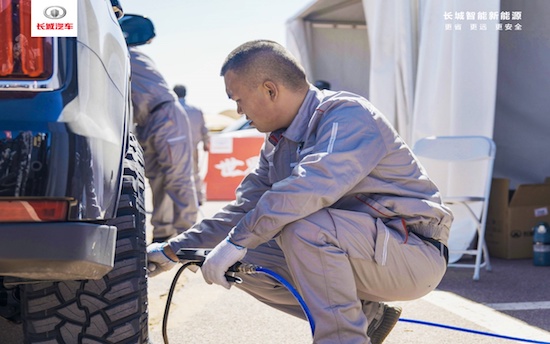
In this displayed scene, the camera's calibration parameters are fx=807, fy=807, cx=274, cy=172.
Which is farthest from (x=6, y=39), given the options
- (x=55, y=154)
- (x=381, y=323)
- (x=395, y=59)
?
(x=395, y=59)

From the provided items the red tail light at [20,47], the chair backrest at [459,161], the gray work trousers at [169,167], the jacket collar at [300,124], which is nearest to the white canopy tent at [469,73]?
the chair backrest at [459,161]

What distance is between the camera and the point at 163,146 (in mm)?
6473

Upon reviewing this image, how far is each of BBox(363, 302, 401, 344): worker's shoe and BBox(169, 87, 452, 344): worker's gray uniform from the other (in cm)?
16

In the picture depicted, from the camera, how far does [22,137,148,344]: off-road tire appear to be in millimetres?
2164

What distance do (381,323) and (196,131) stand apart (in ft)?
25.9

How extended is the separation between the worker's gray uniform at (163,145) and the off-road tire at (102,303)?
3664mm

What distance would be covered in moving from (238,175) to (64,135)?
39.2 feet

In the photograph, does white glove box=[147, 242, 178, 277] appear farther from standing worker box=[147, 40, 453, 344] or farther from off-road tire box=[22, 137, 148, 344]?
off-road tire box=[22, 137, 148, 344]

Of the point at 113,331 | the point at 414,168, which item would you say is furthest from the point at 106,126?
the point at 414,168

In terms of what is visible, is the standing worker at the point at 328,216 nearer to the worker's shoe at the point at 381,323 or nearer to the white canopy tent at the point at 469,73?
the worker's shoe at the point at 381,323

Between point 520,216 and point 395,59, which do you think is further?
point 395,59

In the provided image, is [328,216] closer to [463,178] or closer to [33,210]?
[33,210]

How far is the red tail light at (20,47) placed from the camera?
1.84 meters

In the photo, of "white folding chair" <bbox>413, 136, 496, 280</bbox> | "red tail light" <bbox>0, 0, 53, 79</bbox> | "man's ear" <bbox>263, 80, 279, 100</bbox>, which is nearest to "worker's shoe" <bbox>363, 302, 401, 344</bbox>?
"man's ear" <bbox>263, 80, 279, 100</bbox>
